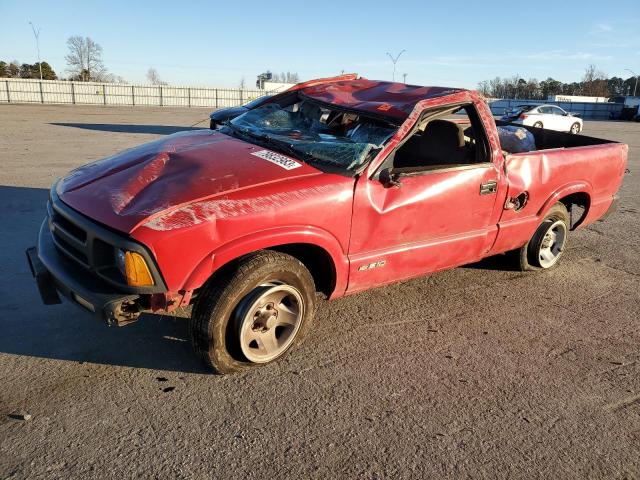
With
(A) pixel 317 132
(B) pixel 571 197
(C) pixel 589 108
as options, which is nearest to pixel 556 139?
(B) pixel 571 197

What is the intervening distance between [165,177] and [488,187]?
2514 mm

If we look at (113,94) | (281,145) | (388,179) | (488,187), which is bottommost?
(113,94)

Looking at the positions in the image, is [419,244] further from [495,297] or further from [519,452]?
[519,452]

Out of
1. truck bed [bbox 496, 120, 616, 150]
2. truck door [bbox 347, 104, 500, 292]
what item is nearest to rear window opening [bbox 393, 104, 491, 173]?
truck door [bbox 347, 104, 500, 292]

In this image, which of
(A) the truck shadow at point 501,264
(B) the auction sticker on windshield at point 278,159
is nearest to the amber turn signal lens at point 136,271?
(B) the auction sticker on windshield at point 278,159

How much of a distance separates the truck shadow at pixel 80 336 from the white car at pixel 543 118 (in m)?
22.5

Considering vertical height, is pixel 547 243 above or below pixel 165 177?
below

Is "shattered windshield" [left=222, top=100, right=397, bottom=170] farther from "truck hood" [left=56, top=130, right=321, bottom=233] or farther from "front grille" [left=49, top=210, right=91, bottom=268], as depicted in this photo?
"front grille" [left=49, top=210, right=91, bottom=268]

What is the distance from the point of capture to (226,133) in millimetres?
4203

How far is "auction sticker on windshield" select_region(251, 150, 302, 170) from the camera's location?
10.9ft

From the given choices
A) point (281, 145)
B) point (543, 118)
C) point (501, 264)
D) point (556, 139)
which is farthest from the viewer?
point (543, 118)

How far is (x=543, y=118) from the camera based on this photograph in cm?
2427

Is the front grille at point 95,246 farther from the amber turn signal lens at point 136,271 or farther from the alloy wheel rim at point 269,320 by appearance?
the alloy wheel rim at point 269,320

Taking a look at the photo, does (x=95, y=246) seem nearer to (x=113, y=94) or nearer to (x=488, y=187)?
(x=488, y=187)
